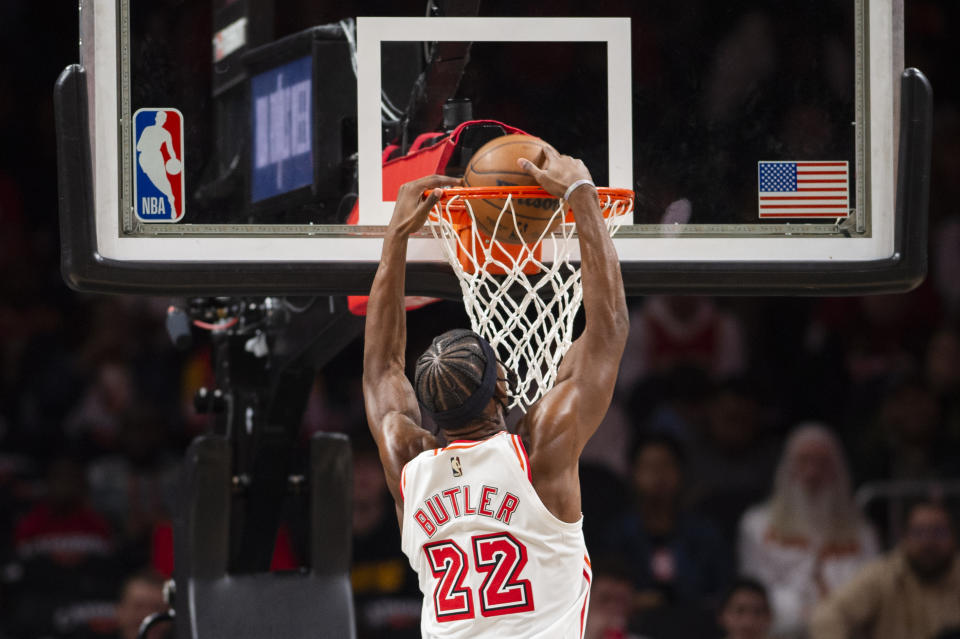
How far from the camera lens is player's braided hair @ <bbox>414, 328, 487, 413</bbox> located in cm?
288

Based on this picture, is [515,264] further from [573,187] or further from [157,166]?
[157,166]

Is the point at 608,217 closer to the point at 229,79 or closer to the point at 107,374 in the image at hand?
the point at 229,79

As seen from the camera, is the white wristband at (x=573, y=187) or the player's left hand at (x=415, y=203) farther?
the player's left hand at (x=415, y=203)

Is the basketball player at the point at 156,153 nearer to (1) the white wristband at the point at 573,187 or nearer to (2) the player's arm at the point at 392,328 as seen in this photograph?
(2) the player's arm at the point at 392,328

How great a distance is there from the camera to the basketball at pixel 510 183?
3131mm

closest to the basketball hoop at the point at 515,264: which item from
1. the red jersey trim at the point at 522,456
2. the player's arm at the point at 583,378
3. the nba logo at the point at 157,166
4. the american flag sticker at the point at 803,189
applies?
the player's arm at the point at 583,378

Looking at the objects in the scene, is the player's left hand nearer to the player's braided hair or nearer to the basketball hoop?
the basketball hoop

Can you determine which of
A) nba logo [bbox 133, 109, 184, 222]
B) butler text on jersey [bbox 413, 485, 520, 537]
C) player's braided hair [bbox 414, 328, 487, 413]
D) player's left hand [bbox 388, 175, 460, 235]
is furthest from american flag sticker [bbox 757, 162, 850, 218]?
nba logo [bbox 133, 109, 184, 222]

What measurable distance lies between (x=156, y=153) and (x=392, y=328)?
2.37ft

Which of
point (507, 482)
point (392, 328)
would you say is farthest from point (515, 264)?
point (507, 482)

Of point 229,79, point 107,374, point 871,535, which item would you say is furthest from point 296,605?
point 107,374

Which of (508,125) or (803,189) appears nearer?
(508,125)

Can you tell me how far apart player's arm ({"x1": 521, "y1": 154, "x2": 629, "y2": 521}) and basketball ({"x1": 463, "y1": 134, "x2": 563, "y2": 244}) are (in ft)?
0.31

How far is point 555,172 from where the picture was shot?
3.10 m
